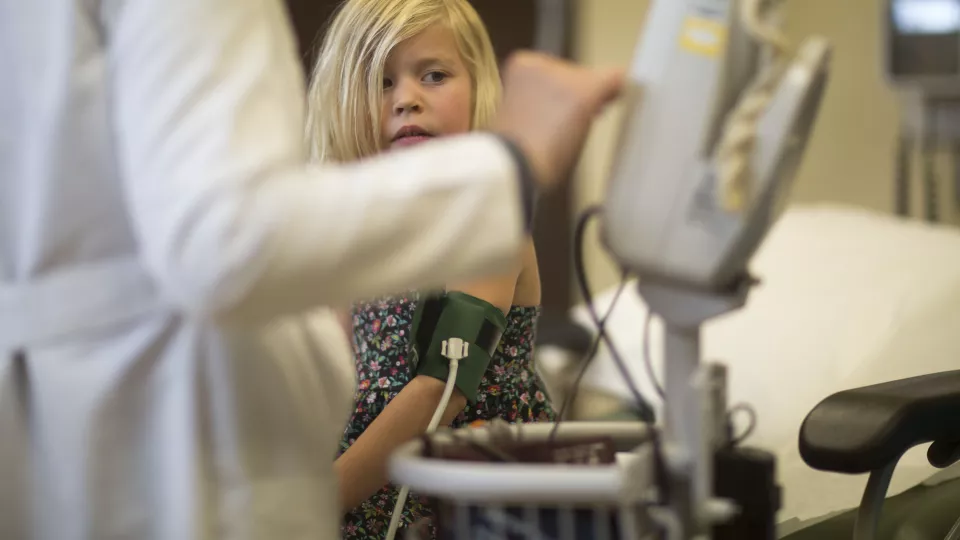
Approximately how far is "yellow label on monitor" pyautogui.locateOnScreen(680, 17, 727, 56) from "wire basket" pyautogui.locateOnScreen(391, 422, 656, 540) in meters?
0.30

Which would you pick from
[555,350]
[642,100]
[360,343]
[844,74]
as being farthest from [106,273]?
[844,74]

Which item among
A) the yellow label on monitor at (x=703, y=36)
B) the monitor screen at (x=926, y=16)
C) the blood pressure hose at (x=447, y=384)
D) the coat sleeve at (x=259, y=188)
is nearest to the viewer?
the coat sleeve at (x=259, y=188)

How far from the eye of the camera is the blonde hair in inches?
49.5

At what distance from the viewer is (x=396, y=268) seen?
672 millimetres

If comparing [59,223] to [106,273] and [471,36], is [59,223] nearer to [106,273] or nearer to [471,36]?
[106,273]

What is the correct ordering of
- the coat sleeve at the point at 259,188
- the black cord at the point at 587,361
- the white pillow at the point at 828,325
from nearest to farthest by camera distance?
1. the coat sleeve at the point at 259,188
2. the black cord at the point at 587,361
3. the white pillow at the point at 828,325

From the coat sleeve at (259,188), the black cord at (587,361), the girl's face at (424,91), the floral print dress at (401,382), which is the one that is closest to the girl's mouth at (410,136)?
the girl's face at (424,91)

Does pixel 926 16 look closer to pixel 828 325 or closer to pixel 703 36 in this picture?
pixel 828 325

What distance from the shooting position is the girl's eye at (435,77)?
1281 millimetres

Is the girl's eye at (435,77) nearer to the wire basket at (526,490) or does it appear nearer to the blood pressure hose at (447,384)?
the blood pressure hose at (447,384)

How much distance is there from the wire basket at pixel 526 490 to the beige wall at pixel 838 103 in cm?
226

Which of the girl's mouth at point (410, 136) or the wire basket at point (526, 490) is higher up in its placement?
the girl's mouth at point (410, 136)

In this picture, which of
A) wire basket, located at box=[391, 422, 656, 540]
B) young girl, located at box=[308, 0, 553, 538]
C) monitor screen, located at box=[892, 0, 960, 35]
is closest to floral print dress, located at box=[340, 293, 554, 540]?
young girl, located at box=[308, 0, 553, 538]

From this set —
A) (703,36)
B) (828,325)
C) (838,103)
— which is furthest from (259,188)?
(838,103)
